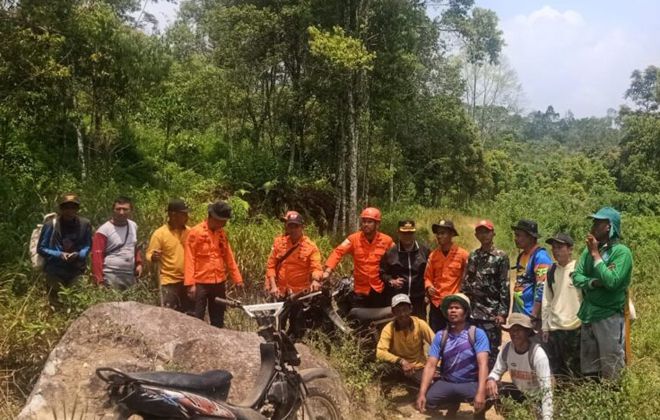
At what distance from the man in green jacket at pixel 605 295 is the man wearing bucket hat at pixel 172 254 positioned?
12.0ft

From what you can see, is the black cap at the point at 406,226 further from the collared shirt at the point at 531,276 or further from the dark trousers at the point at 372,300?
the collared shirt at the point at 531,276

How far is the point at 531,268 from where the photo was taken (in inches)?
207

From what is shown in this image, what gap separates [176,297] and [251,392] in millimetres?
2365

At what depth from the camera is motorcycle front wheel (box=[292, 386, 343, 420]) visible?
3.95 meters

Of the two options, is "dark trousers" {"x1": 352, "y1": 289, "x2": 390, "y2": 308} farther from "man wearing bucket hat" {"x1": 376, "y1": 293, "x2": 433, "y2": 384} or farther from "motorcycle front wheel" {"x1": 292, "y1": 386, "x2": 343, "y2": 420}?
"motorcycle front wheel" {"x1": 292, "y1": 386, "x2": 343, "y2": 420}

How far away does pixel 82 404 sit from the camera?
158 inches

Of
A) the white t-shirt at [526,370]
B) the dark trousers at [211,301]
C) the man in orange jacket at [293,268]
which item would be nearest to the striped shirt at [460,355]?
the white t-shirt at [526,370]

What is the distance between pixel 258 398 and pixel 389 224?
12.2 m

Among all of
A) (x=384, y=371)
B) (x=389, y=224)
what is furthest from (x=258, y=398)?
(x=389, y=224)

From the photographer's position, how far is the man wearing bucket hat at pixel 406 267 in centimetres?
555

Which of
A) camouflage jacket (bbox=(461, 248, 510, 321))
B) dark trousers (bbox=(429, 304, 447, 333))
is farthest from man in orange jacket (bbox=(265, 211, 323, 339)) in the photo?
camouflage jacket (bbox=(461, 248, 510, 321))

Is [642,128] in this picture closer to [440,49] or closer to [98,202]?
[440,49]

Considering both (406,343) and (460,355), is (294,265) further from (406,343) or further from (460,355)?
(460,355)

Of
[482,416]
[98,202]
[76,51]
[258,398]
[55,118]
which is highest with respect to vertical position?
[76,51]
